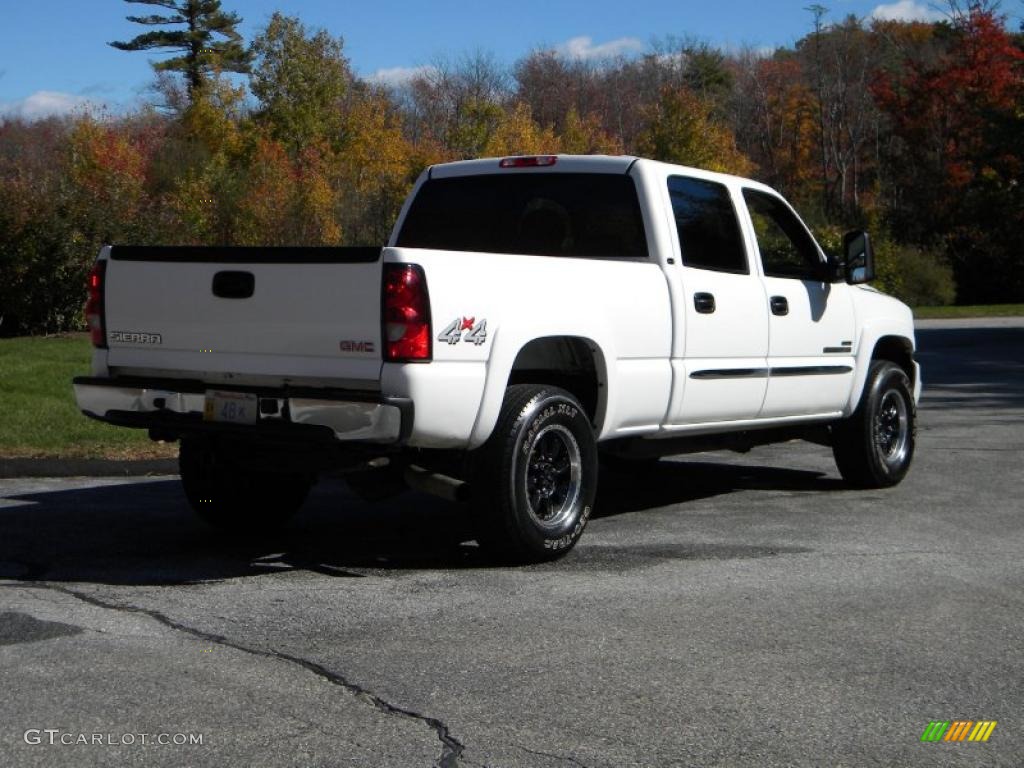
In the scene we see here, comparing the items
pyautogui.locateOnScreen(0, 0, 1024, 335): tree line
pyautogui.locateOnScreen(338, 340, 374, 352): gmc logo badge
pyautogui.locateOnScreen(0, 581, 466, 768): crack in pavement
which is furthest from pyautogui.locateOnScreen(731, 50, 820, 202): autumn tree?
pyautogui.locateOnScreen(0, 581, 466, 768): crack in pavement

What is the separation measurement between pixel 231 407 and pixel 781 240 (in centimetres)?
443

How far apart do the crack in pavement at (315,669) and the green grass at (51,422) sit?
4.82 meters

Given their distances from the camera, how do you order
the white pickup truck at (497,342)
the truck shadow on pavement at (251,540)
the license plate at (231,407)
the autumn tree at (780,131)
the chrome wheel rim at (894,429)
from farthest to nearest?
the autumn tree at (780,131)
the chrome wheel rim at (894,429)
the truck shadow on pavement at (251,540)
the license plate at (231,407)
the white pickup truck at (497,342)

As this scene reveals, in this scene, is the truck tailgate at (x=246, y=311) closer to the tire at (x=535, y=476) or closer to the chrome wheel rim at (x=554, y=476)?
the tire at (x=535, y=476)

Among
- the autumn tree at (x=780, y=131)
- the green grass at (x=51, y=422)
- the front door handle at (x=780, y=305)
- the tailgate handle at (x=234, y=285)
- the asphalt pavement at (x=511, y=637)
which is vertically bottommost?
the asphalt pavement at (x=511, y=637)

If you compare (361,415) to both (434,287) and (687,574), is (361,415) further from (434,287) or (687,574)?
(687,574)

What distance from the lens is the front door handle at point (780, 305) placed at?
29.1ft

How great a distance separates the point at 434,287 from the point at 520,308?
615 millimetres

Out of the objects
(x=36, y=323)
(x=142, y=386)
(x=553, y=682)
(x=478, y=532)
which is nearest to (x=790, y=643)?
(x=553, y=682)

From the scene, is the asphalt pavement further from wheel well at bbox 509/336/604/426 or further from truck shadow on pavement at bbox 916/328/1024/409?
truck shadow on pavement at bbox 916/328/1024/409

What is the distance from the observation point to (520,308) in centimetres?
684

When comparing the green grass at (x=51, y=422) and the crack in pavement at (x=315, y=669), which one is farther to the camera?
the green grass at (x=51, y=422)

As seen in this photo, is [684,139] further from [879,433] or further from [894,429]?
[879,433]

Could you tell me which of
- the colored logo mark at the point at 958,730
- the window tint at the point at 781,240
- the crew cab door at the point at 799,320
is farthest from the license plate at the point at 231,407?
the window tint at the point at 781,240
